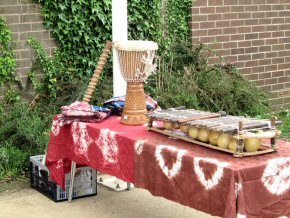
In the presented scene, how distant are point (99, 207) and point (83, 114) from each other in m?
0.94

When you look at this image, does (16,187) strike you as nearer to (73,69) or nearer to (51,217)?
(51,217)

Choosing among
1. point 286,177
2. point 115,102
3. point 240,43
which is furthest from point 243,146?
point 240,43

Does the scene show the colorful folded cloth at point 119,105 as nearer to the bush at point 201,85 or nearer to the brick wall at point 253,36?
the bush at point 201,85

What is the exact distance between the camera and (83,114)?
4.66m

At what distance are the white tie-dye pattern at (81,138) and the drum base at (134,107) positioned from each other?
301 millimetres

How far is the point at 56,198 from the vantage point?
5.28 meters

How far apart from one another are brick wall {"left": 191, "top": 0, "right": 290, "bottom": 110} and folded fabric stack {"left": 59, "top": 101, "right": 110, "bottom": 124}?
3.62 metres

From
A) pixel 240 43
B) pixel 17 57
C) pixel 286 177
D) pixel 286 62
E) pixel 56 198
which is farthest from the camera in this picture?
pixel 286 62

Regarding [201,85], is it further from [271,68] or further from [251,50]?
[271,68]


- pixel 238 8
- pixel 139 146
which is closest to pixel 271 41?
pixel 238 8

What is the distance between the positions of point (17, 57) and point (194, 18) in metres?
2.52

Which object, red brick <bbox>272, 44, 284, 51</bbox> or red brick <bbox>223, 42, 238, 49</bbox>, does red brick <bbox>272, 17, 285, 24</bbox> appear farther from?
red brick <bbox>223, 42, 238, 49</bbox>

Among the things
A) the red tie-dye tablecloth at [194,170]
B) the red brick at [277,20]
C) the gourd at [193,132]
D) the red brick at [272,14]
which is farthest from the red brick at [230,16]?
the gourd at [193,132]

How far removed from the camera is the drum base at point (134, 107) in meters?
4.45
